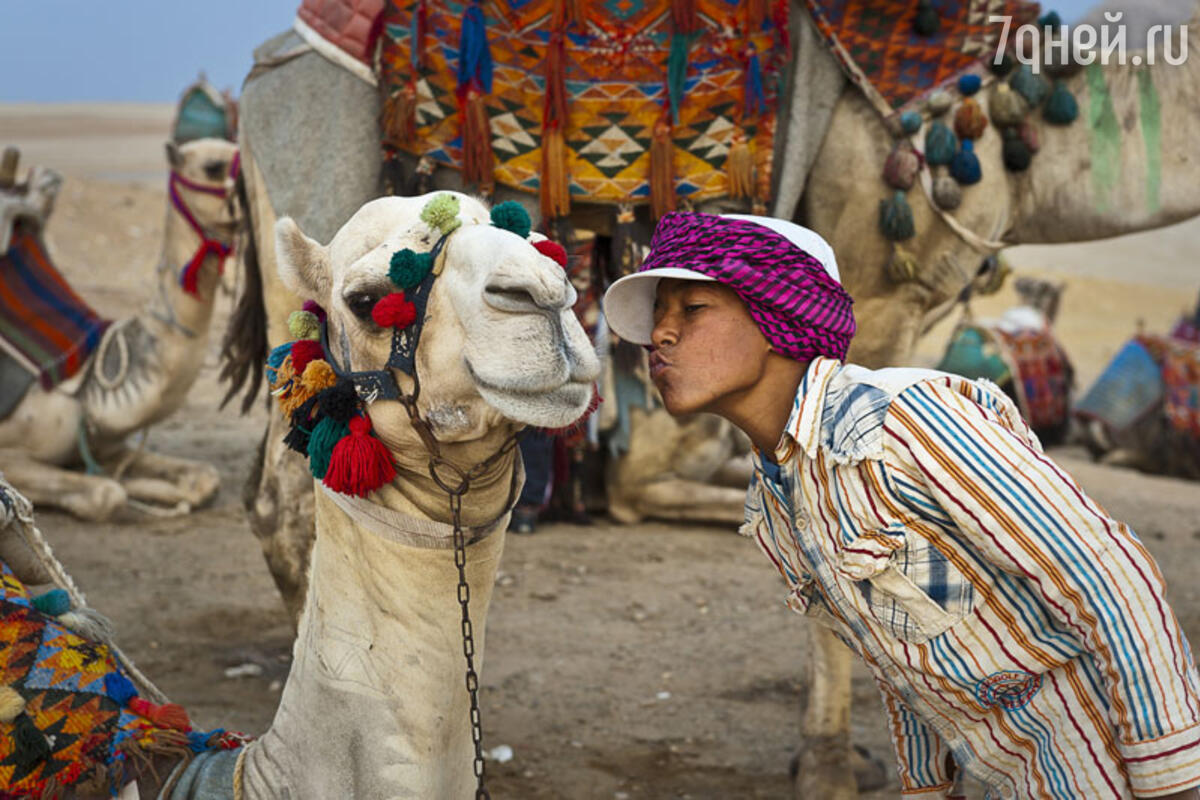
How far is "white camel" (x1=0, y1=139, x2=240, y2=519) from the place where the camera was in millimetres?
6727

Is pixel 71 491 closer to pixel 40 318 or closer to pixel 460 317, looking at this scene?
pixel 40 318

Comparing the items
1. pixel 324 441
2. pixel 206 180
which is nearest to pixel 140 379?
pixel 206 180

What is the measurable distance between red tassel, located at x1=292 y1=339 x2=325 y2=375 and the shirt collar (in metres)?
0.79

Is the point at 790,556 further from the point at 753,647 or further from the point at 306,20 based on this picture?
the point at 753,647

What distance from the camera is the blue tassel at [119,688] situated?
2.55m

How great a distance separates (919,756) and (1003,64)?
2.52m

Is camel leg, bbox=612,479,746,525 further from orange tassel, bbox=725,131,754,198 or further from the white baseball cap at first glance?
the white baseball cap

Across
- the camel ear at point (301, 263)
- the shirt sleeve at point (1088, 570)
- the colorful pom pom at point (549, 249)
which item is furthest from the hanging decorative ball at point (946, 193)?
the camel ear at point (301, 263)

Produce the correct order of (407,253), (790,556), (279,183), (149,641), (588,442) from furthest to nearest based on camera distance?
(588,442) < (149,641) < (279,183) < (790,556) < (407,253)

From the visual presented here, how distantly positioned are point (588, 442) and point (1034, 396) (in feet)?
14.9

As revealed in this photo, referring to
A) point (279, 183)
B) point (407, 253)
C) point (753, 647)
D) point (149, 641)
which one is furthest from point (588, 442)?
point (407, 253)

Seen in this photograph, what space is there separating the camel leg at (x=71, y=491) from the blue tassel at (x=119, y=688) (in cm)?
436

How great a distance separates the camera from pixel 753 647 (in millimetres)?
5434

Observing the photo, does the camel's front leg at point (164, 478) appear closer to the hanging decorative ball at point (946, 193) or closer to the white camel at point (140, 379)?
the white camel at point (140, 379)
